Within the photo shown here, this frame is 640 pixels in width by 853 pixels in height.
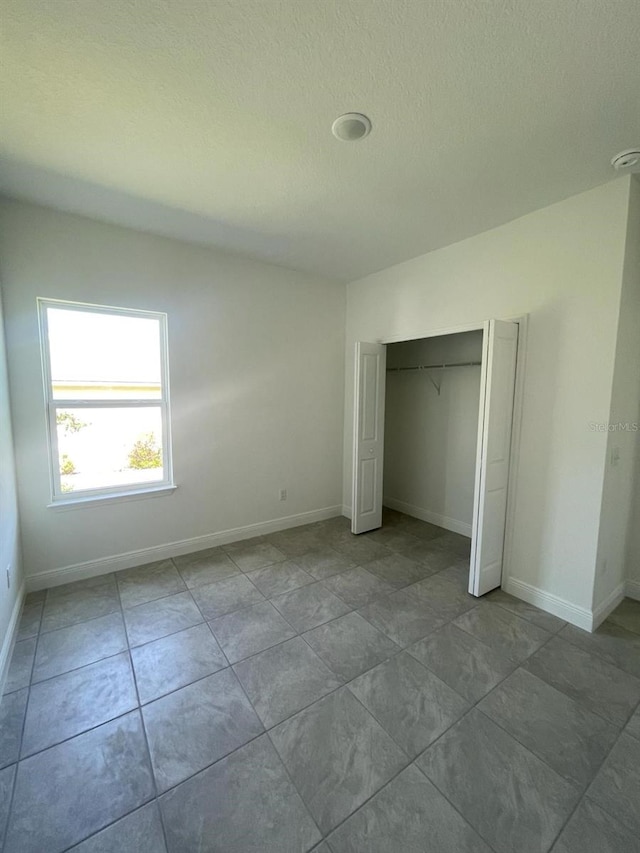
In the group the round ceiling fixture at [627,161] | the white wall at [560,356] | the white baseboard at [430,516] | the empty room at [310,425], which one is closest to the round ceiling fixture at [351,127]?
the empty room at [310,425]

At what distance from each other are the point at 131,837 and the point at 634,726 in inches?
86.0

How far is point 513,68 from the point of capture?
4.52 feet

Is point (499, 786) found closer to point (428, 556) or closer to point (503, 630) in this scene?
point (503, 630)

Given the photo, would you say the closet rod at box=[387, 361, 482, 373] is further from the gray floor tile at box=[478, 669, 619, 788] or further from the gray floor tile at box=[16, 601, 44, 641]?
the gray floor tile at box=[16, 601, 44, 641]

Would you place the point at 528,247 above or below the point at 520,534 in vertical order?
above

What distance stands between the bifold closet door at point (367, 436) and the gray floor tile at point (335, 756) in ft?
6.89

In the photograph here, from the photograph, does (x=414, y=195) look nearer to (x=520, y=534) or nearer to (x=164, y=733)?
(x=520, y=534)

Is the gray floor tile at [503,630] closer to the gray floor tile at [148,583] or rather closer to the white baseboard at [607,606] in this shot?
the white baseboard at [607,606]

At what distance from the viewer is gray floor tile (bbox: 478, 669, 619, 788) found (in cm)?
147

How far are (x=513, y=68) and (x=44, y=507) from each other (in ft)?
12.4

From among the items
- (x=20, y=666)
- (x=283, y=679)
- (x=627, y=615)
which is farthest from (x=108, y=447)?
(x=627, y=615)

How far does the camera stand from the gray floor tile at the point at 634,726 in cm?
159

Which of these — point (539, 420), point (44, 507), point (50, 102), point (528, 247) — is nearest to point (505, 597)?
point (539, 420)

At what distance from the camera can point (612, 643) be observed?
7.10 ft
